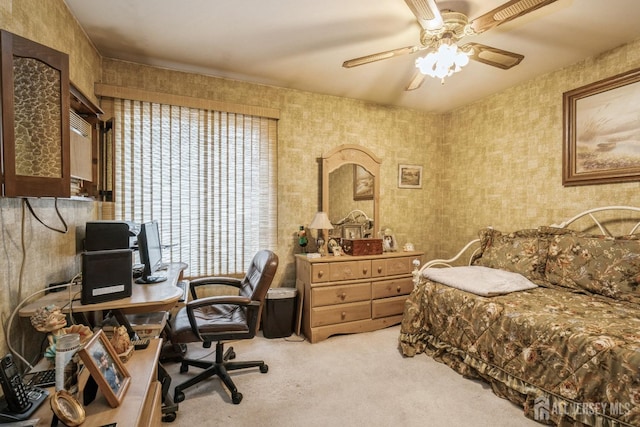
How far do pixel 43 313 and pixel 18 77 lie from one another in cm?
101

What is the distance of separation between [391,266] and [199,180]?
2177mm

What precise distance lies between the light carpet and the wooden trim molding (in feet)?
7.41

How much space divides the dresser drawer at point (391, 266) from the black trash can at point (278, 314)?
89 cm

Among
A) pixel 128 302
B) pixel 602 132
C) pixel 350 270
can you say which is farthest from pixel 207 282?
pixel 602 132

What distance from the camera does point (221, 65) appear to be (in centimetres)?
288

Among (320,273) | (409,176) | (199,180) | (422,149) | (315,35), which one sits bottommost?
(320,273)

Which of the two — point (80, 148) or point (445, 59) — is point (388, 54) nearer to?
point (445, 59)

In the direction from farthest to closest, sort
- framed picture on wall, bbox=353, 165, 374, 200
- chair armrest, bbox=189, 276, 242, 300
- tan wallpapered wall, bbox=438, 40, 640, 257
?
framed picture on wall, bbox=353, 165, 374, 200 < tan wallpapered wall, bbox=438, 40, 640, 257 < chair armrest, bbox=189, 276, 242, 300

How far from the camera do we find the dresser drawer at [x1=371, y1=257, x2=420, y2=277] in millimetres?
3262

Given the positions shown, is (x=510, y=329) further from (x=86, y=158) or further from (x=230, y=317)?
(x=86, y=158)

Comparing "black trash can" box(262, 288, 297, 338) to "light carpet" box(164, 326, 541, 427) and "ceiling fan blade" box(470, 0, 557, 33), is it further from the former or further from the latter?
"ceiling fan blade" box(470, 0, 557, 33)

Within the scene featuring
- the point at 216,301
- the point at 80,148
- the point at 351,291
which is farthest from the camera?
the point at 351,291

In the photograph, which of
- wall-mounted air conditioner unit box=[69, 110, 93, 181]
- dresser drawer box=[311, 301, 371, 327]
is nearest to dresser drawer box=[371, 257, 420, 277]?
dresser drawer box=[311, 301, 371, 327]

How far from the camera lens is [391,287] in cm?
334
